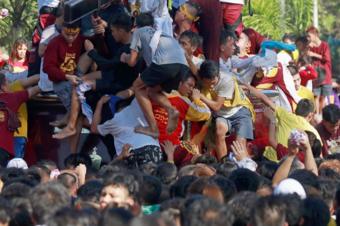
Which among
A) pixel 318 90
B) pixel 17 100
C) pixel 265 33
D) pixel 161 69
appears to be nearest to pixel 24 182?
pixel 161 69

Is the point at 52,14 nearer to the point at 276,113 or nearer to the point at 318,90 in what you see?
the point at 276,113

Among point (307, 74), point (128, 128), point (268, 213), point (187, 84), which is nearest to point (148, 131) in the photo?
point (128, 128)

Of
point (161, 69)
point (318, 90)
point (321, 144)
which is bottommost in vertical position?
point (318, 90)

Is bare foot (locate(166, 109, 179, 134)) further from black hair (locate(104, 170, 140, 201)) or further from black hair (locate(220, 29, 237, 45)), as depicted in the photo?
black hair (locate(104, 170, 140, 201))

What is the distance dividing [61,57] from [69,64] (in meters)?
0.14

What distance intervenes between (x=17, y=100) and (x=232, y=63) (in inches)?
99.0

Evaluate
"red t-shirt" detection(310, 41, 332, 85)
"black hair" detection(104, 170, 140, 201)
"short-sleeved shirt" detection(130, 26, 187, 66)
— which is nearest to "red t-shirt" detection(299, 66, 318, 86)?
"red t-shirt" detection(310, 41, 332, 85)

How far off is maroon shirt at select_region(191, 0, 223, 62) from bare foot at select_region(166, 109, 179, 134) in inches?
54.3

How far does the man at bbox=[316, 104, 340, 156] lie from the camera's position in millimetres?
15844

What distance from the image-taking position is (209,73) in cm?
1499

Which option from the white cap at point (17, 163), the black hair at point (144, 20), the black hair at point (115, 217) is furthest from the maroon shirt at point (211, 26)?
the black hair at point (115, 217)

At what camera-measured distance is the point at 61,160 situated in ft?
51.8

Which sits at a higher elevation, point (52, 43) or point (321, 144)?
point (52, 43)

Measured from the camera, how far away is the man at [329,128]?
1584cm
